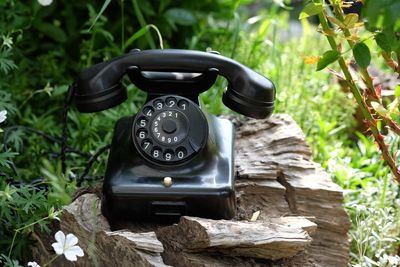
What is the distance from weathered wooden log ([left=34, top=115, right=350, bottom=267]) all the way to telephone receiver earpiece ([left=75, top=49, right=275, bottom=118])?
24 centimetres

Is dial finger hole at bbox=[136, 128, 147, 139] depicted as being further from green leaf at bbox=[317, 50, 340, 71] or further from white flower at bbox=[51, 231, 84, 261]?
green leaf at bbox=[317, 50, 340, 71]

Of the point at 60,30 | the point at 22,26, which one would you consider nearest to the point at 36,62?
the point at 60,30

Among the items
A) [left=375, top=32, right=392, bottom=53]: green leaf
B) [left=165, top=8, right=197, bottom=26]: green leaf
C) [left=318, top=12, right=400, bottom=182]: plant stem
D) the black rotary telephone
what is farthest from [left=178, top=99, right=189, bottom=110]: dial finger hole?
[left=165, top=8, right=197, bottom=26]: green leaf

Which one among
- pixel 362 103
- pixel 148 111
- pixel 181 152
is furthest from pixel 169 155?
pixel 362 103

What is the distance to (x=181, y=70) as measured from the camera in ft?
6.41

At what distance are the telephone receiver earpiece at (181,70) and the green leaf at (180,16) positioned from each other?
136cm

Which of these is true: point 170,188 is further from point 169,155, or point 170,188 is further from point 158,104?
point 158,104

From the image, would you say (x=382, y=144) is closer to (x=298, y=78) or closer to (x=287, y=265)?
(x=287, y=265)

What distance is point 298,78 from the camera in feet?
10.2

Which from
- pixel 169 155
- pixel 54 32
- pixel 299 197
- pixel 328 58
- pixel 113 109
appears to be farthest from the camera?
pixel 54 32

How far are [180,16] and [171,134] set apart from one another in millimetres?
1468

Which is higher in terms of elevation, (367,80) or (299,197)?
(367,80)

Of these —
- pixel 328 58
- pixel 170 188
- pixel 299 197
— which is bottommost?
pixel 299 197

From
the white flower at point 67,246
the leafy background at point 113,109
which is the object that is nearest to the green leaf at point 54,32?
the leafy background at point 113,109
